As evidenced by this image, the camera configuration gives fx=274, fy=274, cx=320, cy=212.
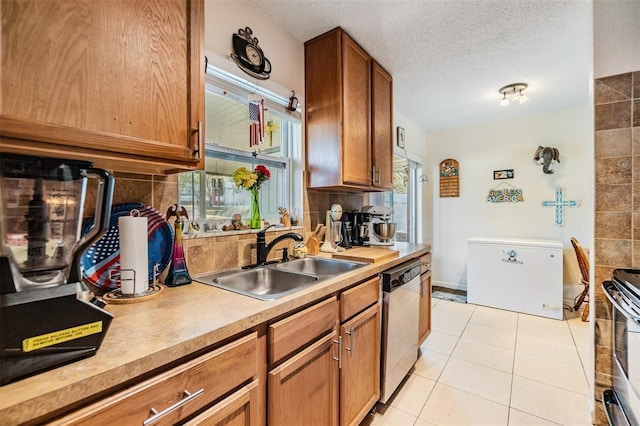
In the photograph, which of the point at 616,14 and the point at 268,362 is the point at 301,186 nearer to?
the point at 268,362

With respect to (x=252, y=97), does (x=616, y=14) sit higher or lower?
higher

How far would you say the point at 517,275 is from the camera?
325 cm

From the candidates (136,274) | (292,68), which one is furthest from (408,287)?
(292,68)

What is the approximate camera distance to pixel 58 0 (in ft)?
2.43

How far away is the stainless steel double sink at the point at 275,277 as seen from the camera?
4.42 feet

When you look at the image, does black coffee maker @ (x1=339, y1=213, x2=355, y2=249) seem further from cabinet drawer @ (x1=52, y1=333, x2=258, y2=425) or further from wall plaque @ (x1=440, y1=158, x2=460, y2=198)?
wall plaque @ (x1=440, y1=158, x2=460, y2=198)

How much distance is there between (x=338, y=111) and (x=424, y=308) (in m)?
1.76

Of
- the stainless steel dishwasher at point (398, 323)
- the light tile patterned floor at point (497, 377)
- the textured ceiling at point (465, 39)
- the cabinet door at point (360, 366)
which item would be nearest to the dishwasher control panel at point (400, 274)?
the stainless steel dishwasher at point (398, 323)

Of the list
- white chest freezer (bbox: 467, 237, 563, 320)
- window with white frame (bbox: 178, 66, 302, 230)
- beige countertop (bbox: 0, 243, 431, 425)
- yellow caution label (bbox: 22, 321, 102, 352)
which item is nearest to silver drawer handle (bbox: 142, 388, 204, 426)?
beige countertop (bbox: 0, 243, 431, 425)

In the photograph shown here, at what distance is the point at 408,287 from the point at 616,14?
6.33 feet

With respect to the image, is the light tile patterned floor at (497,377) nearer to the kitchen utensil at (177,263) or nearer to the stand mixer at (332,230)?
the stand mixer at (332,230)

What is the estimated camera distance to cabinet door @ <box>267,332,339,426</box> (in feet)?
3.21

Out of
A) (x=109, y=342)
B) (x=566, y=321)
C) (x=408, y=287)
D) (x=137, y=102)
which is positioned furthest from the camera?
(x=566, y=321)

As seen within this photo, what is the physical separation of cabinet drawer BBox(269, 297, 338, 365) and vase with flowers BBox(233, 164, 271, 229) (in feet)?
2.37
